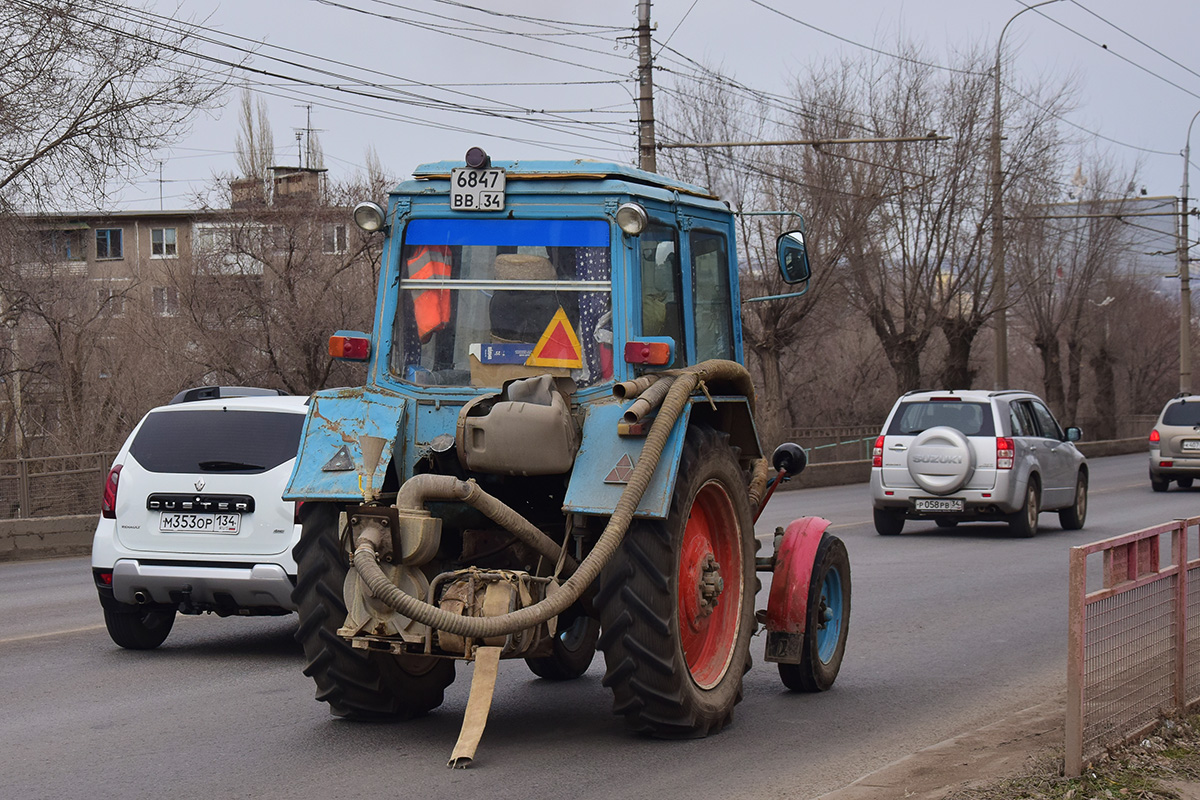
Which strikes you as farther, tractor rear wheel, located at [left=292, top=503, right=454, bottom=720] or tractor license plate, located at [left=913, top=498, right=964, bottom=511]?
tractor license plate, located at [left=913, top=498, right=964, bottom=511]

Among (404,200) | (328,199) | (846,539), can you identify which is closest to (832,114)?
(328,199)

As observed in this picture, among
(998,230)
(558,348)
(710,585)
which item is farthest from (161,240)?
(710,585)

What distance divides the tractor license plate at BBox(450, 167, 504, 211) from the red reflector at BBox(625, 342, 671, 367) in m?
1.02

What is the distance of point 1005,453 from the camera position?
59.8 feet

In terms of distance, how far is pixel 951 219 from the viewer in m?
37.5

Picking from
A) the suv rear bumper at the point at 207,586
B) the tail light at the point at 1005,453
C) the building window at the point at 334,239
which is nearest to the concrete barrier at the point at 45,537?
the suv rear bumper at the point at 207,586

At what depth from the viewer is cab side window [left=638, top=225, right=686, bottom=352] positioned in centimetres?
719

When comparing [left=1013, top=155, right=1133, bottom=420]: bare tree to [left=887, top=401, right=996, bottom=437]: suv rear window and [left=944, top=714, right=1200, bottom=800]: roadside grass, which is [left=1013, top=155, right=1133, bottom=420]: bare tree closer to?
[left=887, top=401, right=996, bottom=437]: suv rear window

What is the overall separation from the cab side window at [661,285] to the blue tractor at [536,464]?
0.05ft

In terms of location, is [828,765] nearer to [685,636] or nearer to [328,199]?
[685,636]

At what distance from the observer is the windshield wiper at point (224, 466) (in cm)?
972

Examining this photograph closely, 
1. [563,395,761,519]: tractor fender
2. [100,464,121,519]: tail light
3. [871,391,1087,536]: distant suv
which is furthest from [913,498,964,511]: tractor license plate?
[563,395,761,519]: tractor fender

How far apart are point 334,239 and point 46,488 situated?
14.3 m

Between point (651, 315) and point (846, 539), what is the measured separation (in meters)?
11.9
